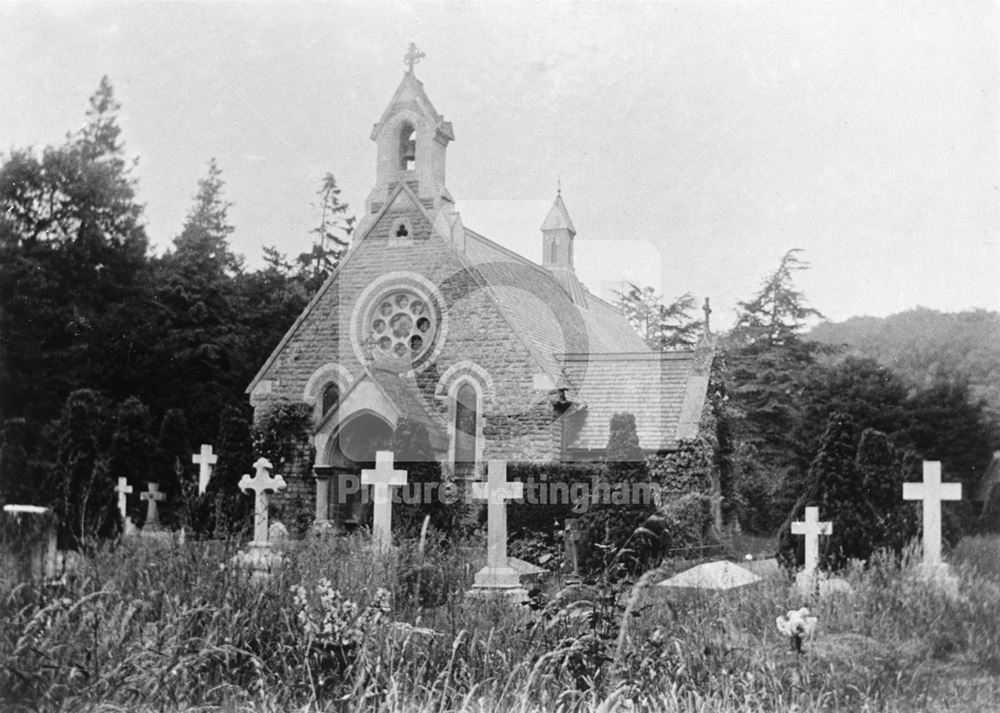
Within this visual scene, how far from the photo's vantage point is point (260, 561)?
8922mm

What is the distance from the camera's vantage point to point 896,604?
8.59 m

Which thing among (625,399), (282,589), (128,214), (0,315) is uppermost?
(128,214)

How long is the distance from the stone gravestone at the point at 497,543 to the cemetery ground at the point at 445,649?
2049 mm

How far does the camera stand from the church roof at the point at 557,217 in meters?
39.1

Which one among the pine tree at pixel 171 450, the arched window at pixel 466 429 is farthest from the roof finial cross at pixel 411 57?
the pine tree at pixel 171 450

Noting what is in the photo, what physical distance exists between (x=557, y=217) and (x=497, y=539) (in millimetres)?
29520

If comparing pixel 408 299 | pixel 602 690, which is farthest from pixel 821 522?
pixel 408 299

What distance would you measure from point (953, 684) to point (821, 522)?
6655 millimetres

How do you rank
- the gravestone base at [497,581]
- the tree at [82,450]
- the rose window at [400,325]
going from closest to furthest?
the gravestone base at [497,581], the tree at [82,450], the rose window at [400,325]

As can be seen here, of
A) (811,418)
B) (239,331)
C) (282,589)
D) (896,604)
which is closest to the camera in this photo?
(282,589)

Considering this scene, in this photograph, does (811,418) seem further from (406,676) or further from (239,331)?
(406,676)

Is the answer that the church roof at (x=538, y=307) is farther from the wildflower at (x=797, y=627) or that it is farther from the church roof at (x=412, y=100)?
the wildflower at (x=797, y=627)

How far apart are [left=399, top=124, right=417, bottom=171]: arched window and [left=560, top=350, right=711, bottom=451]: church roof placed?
6534 millimetres

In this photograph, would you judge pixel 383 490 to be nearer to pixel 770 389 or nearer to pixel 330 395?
pixel 330 395
